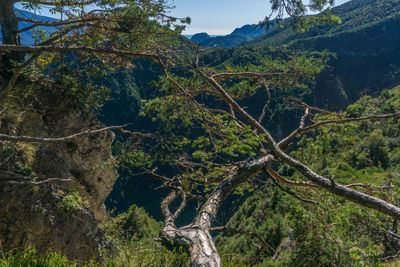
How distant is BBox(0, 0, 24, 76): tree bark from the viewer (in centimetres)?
430

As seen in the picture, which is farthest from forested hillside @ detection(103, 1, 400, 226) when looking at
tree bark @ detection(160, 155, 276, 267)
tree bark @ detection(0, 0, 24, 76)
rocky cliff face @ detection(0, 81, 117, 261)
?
tree bark @ detection(160, 155, 276, 267)

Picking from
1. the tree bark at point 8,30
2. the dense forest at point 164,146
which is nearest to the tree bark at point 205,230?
the dense forest at point 164,146

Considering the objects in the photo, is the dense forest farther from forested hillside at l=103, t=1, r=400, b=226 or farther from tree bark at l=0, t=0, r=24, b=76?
forested hillside at l=103, t=1, r=400, b=226

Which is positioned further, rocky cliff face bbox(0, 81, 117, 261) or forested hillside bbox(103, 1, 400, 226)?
forested hillside bbox(103, 1, 400, 226)

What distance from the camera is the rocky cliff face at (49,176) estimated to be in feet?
10.6

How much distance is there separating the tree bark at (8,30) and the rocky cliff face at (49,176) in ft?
2.07

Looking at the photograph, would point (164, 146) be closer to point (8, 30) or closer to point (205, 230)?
point (205, 230)

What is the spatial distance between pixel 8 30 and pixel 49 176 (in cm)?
301

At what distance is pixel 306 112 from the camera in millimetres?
4449

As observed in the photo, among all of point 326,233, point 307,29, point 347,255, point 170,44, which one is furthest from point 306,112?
point 170,44

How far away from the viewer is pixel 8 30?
434 centimetres

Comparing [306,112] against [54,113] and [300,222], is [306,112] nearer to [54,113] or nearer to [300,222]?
[300,222]

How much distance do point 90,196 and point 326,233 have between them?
5463 mm

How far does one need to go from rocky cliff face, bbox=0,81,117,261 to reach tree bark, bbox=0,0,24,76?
0.63 meters
